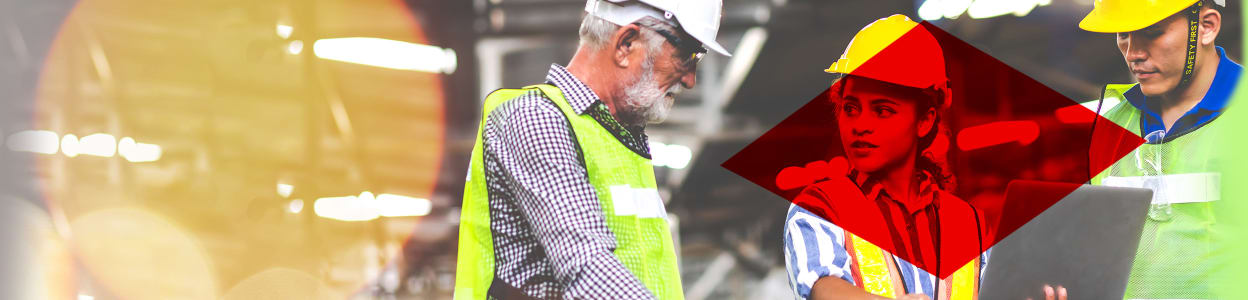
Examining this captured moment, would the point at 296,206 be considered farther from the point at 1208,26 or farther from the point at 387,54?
the point at 1208,26

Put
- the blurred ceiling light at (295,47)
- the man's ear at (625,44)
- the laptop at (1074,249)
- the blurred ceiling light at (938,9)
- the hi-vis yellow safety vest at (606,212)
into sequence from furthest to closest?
the blurred ceiling light at (295,47)
the blurred ceiling light at (938,9)
the man's ear at (625,44)
the hi-vis yellow safety vest at (606,212)
the laptop at (1074,249)

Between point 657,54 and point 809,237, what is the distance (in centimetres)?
63

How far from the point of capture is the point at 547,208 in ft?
7.16

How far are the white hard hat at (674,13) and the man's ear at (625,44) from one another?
2 cm

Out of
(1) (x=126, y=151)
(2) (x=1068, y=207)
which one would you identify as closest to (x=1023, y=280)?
(2) (x=1068, y=207)

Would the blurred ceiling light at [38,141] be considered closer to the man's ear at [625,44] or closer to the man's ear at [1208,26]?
the man's ear at [625,44]

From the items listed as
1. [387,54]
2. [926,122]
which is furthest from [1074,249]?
[387,54]

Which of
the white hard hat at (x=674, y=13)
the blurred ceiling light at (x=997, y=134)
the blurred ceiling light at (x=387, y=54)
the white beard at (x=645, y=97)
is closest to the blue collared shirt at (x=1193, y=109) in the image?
the blurred ceiling light at (x=997, y=134)

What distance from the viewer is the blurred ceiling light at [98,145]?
3.11m

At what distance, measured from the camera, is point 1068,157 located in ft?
9.87

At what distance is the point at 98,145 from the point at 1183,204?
3.20 meters

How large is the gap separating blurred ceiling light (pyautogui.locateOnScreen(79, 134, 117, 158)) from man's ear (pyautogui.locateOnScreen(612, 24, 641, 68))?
5.50 ft

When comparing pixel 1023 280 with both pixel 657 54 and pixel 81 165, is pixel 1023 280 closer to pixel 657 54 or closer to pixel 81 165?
pixel 657 54

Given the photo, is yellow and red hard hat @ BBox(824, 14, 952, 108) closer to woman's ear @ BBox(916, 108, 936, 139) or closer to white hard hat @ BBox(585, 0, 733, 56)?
woman's ear @ BBox(916, 108, 936, 139)
